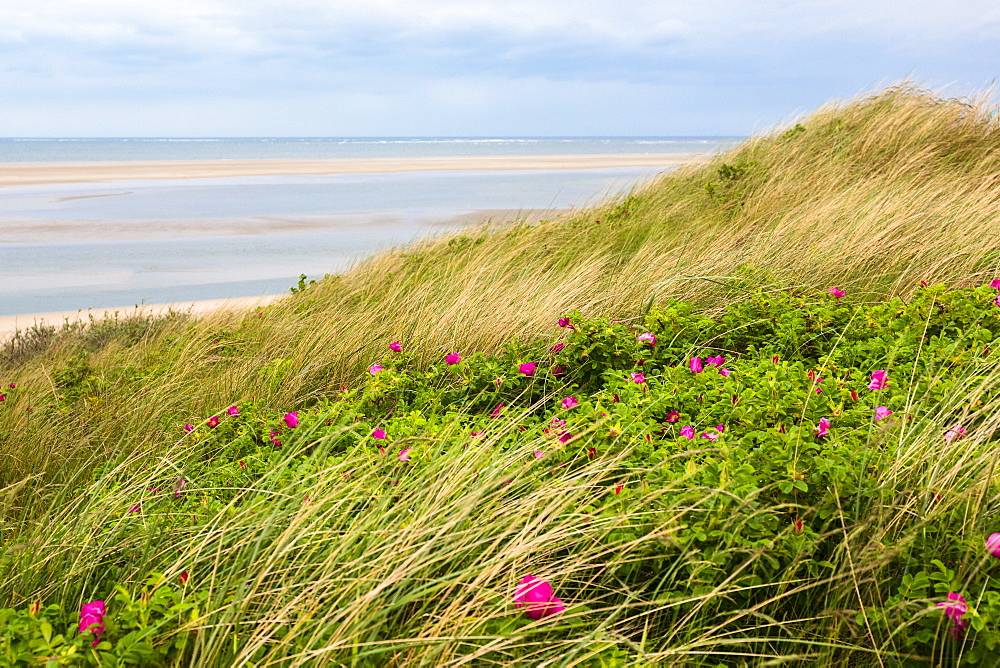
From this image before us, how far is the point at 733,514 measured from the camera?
2.02 m

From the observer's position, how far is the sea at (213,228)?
456 inches

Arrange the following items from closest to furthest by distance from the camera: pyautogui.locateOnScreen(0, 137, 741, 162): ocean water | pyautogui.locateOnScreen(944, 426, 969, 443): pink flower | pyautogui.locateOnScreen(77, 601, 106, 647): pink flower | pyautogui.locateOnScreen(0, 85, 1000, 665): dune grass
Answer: pyautogui.locateOnScreen(77, 601, 106, 647): pink flower
pyautogui.locateOnScreen(0, 85, 1000, 665): dune grass
pyautogui.locateOnScreen(944, 426, 969, 443): pink flower
pyautogui.locateOnScreen(0, 137, 741, 162): ocean water

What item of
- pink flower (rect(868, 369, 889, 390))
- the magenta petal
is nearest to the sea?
pink flower (rect(868, 369, 889, 390))

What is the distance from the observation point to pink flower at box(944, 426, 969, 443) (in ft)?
7.47

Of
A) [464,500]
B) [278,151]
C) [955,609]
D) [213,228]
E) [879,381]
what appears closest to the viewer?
[955,609]

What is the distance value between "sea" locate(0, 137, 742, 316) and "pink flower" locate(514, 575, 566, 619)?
7.93 metres

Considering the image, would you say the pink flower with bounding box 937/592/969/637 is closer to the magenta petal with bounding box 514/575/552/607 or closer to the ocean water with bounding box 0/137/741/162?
the magenta petal with bounding box 514/575/552/607

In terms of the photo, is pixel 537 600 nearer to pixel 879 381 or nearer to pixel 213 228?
pixel 879 381

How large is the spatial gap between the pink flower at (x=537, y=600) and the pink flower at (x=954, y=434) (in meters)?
1.33

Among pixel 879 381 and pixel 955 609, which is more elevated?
pixel 879 381

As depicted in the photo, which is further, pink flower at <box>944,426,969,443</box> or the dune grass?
pink flower at <box>944,426,969,443</box>

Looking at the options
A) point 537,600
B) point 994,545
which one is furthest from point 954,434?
point 537,600

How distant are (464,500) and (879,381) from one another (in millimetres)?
1731

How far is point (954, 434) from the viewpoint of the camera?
2289 millimetres
